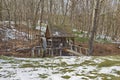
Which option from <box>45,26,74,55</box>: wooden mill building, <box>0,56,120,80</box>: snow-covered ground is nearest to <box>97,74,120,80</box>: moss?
<box>0,56,120,80</box>: snow-covered ground

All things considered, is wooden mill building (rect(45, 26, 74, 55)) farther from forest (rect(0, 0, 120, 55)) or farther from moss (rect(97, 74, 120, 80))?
moss (rect(97, 74, 120, 80))

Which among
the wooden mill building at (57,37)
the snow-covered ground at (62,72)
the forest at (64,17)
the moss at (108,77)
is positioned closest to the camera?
the moss at (108,77)

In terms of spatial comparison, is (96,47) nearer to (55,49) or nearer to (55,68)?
(55,49)

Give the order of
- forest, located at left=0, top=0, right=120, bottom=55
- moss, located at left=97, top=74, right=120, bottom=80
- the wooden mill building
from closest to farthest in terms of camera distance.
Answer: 1. moss, located at left=97, top=74, right=120, bottom=80
2. the wooden mill building
3. forest, located at left=0, top=0, right=120, bottom=55

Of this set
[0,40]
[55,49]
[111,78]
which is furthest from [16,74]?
[0,40]

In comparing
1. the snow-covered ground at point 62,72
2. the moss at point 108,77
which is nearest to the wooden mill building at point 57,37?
the snow-covered ground at point 62,72

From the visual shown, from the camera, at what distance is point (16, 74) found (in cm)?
684

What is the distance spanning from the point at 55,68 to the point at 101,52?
14813mm

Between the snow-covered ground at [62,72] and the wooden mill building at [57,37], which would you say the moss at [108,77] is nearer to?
the snow-covered ground at [62,72]

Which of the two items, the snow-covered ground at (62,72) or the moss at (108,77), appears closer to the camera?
the moss at (108,77)

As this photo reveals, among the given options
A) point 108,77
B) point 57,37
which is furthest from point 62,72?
point 57,37

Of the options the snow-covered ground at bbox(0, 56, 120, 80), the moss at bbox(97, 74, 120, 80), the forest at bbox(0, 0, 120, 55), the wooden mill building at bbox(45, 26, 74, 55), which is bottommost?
the moss at bbox(97, 74, 120, 80)

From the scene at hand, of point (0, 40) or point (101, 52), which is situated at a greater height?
point (0, 40)

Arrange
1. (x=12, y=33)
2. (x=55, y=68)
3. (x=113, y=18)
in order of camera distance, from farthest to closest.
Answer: (x=113, y=18)
(x=12, y=33)
(x=55, y=68)
